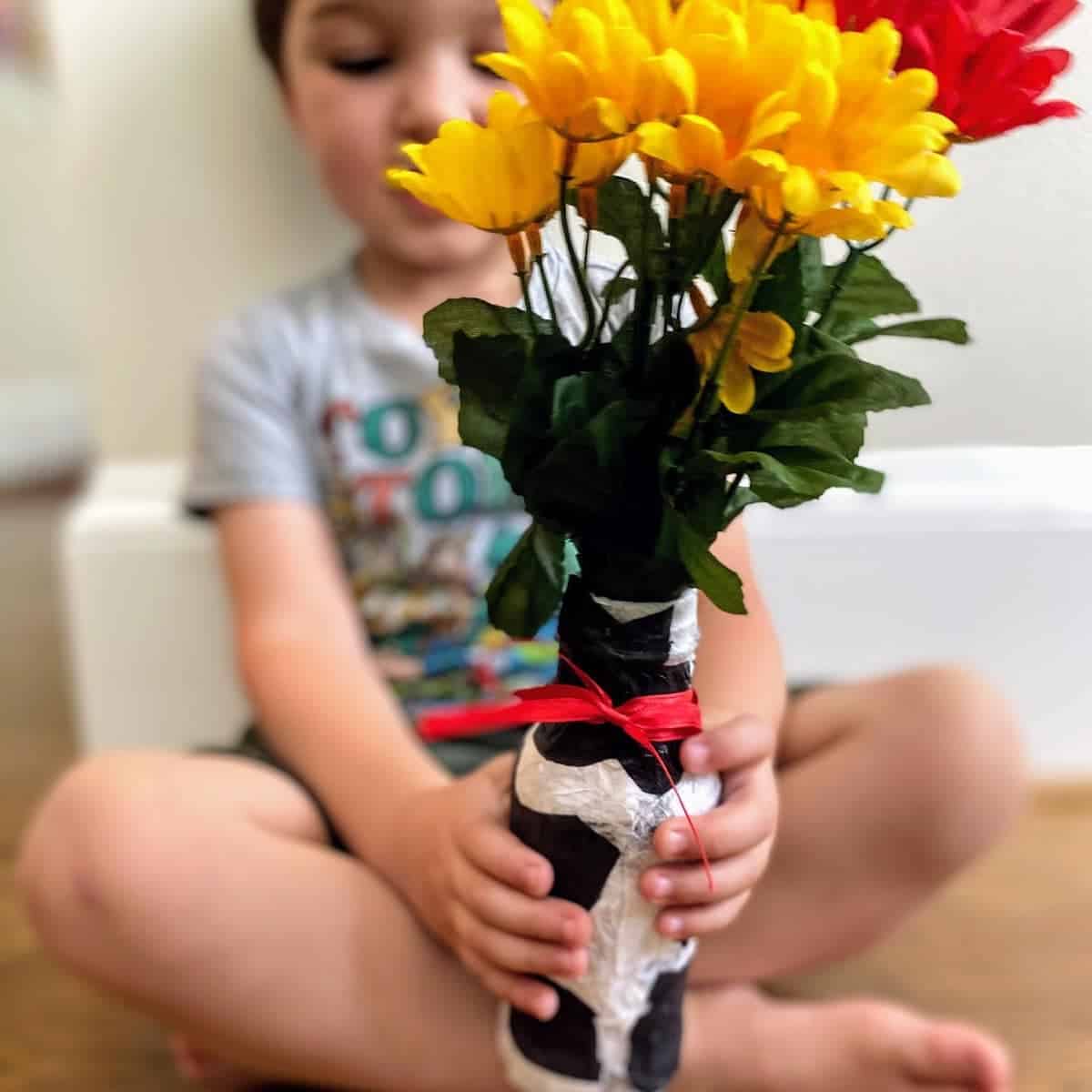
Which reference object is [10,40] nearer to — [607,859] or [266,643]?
[266,643]

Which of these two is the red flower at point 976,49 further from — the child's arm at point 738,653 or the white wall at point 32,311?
the white wall at point 32,311

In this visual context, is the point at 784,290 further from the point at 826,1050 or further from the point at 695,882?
the point at 826,1050

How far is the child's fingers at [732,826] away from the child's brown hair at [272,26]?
0.53 m

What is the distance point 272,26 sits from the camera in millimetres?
694

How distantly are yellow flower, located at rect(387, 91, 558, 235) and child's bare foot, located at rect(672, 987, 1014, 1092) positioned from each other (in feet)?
1.35

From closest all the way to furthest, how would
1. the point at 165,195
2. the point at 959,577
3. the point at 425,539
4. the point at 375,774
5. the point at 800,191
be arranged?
the point at 800,191 → the point at 959,577 → the point at 375,774 → the point at 425,539 → the point at 165,195

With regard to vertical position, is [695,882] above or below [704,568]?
below

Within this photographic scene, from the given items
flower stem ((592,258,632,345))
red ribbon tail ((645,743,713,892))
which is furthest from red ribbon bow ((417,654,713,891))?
flower stem ((592,258,632,345))

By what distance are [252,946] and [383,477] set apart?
28 centimetres

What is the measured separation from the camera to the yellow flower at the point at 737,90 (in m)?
0.25

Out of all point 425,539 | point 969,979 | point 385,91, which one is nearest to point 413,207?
point 385,91

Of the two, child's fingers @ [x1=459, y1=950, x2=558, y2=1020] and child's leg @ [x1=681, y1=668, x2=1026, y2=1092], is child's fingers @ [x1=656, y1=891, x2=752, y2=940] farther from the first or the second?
child's leg @ [x1=681, y1=668, x2=1026, y2=1092]

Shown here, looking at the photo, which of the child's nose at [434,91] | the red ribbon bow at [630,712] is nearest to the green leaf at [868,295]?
the red ribbon bow at [630,712]

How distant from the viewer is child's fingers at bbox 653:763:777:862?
35 cm
